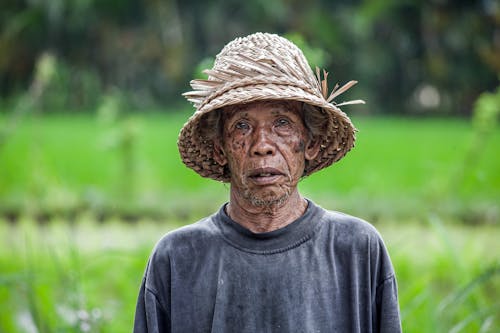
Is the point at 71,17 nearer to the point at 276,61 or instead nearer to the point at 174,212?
the point at 174,212

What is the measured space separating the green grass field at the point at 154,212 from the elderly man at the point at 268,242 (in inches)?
27.7

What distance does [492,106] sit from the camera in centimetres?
635

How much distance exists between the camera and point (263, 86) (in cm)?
192

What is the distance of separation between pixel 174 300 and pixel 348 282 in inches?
16.8

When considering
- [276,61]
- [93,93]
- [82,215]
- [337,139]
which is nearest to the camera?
[276,61]

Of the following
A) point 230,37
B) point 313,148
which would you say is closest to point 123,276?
point 313,148

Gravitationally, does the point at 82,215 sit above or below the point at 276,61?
below

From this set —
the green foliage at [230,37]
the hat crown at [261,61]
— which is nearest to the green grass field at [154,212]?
the hat crown at [261,61]

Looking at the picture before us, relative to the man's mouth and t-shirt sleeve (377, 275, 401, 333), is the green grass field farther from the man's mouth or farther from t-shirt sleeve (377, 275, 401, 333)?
the man's mouth

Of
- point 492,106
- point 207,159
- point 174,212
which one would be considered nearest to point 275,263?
point 207,159

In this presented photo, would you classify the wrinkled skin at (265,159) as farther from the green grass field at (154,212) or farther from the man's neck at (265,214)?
the green grass field at (154,212)

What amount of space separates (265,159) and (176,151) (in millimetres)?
8158

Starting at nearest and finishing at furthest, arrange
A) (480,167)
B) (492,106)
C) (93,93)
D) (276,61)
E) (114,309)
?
1. (276,61)
2. (114,309)
3. (492,106)
4. (480,167)
5. (93,93)

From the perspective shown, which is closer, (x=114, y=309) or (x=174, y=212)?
(x=114, y=309)
